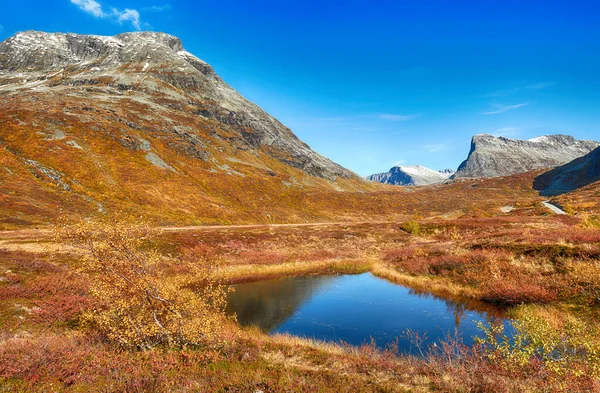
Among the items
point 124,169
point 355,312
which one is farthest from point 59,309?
point 124,169

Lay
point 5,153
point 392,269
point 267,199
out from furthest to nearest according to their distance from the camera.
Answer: point 267,199 < point 5,153 < point 392,269

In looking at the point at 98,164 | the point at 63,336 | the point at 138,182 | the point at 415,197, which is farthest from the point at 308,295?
the point at 415,197

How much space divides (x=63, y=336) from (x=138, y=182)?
295 ft

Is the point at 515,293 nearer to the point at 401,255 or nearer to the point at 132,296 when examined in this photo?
the point at 401,255

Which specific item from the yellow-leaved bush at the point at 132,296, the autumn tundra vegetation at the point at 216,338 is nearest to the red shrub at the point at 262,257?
the autumn tundra vegetation at the point at 216,338

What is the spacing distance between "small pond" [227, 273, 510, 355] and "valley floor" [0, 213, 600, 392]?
233 cm

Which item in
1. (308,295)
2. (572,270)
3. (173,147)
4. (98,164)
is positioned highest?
(173,147)

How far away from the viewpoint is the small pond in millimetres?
20750

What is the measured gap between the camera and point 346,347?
17.4m

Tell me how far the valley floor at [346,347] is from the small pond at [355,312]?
7.64 feet

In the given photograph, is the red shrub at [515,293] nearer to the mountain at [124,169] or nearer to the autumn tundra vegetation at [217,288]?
the autumn tundra vegetation at [217,288]

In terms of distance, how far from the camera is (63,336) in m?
15.6

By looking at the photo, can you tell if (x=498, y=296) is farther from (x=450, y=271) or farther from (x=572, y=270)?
(x=450, y=271)

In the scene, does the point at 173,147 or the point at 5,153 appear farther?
the point at 173,147
